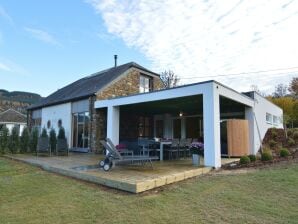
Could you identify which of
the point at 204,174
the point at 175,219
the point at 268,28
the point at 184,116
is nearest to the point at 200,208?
the point at 175,219

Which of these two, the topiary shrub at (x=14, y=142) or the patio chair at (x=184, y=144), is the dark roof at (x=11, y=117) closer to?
the topiary shrub at (x=14, y=142)

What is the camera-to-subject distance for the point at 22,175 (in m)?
8.04

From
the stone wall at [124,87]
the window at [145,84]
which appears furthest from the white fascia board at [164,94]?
the window at [145,84]

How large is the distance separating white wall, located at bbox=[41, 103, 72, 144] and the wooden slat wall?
9.93m

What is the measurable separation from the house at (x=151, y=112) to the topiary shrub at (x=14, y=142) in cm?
296

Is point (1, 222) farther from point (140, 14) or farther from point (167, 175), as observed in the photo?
point (140, 14)

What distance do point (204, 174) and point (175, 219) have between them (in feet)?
12.7

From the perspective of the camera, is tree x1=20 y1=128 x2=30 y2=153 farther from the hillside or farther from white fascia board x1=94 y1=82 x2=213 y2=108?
the hillside

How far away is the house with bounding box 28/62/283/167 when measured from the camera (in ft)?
29.9

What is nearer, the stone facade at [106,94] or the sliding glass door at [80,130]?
the stone facade at [106,94]

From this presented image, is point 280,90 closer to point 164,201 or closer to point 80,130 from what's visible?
point 80,130

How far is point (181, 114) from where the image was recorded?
58.1 ft

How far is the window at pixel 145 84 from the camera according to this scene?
60.1 ft

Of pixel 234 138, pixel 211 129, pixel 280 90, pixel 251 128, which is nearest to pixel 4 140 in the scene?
pixel 211 129
